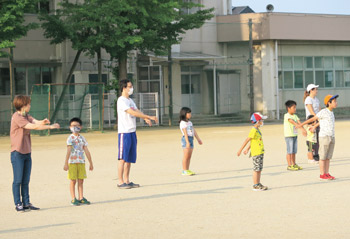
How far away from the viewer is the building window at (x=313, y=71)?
44.1m

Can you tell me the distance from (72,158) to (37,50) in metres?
25.8

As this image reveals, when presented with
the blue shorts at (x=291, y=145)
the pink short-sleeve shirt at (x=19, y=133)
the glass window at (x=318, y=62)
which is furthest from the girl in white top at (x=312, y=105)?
the glass window at (x=318, y=62)

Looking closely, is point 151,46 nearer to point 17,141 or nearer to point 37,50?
point 37,50

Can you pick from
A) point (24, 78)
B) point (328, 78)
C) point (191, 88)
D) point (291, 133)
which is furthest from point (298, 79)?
point (291, 133)

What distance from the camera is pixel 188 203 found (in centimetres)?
1060

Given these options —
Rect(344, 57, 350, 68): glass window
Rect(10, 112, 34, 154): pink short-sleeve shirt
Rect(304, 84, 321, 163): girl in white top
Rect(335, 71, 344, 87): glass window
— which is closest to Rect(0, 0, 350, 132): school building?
Rect(335, 71, 344, 87): glass window

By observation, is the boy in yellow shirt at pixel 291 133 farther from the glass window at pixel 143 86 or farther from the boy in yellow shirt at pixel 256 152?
the glass window at pixel 143 86

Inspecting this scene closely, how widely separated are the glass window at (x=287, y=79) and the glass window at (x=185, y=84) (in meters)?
6.31

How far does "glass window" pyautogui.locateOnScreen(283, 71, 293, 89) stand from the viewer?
44.1m

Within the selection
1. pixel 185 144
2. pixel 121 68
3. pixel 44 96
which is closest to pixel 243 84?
pixel 121 68

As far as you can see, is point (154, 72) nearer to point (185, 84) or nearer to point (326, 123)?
point (185, 84)

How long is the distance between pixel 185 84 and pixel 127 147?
97.9 ft

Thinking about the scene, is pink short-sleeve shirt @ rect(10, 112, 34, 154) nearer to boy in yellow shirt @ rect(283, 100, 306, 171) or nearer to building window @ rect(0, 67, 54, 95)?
boy in yellow shirt @ rect(283, 100, 306, 171)

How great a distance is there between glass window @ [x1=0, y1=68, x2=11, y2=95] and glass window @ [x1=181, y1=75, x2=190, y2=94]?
1090 cm
